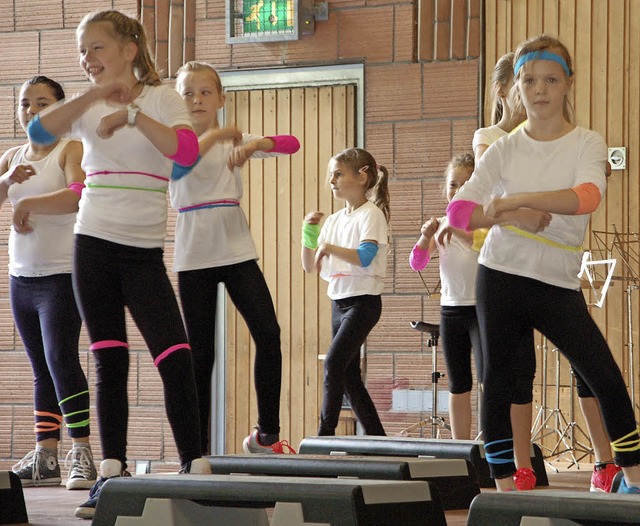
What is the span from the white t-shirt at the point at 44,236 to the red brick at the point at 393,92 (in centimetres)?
302

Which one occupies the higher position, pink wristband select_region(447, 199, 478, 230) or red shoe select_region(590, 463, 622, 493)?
pink wristband select_region(447, 199, 478, 230)

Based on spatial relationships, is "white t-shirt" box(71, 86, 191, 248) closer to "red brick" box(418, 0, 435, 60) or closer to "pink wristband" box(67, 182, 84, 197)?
"pink wristband" box(67, 182, 84, 197)

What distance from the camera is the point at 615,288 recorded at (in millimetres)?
6367

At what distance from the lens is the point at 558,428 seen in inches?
241

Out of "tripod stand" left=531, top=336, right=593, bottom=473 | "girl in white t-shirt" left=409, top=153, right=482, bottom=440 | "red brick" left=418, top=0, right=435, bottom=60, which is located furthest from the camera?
"red brick" left=418, top=0, right=435, bottom=60

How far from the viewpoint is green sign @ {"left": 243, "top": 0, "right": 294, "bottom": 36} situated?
6.99m

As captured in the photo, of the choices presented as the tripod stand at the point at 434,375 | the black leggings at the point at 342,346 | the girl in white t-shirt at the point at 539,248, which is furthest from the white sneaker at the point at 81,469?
the tripod stand at the point at 434,375

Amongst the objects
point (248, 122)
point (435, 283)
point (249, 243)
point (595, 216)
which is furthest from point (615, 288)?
point (249, 243)

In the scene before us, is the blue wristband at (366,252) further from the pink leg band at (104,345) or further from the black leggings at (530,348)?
the pink leg band at (104,345)

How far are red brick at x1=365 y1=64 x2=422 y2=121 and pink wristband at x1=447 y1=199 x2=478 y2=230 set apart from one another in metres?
3.72

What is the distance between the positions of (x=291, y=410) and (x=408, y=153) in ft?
6.16

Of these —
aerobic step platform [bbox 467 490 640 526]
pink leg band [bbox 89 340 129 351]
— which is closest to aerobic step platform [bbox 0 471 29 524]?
pink leg band [bbox 89 340 129 351]

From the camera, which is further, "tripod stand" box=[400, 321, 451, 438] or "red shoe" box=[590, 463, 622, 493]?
"tripod stand" box=[400, 321, 451, 438]

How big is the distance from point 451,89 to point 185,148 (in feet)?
12.6
